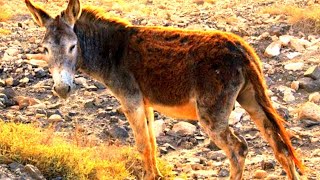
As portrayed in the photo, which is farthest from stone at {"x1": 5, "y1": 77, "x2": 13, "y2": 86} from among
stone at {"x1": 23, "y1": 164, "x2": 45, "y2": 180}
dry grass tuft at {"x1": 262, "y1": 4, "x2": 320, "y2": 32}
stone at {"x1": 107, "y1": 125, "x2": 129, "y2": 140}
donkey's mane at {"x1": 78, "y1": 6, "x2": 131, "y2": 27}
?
dry grass tuft at {"x1": 262, "y1": 4, "x2": 320, "y2": 32}

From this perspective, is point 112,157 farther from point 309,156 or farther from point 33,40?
point 33,40

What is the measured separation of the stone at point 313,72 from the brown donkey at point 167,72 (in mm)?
4621

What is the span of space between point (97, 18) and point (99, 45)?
1.29 feet

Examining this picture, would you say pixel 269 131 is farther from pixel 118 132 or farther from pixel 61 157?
pixel 118 132

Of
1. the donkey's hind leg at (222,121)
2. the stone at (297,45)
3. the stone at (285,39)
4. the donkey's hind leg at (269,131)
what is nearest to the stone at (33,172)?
the donkey's hind leg at (222,121)

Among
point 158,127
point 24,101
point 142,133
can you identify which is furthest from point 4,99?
point 142,133

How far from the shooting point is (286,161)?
7848 mm

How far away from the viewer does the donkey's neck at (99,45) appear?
8406 millimetres

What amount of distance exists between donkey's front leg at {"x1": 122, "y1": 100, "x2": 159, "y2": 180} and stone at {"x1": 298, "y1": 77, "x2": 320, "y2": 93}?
4.52 m

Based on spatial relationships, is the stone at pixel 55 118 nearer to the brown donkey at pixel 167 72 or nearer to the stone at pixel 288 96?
the brown donkey at pixel 167 72

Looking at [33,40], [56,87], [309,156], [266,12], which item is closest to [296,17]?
[266,12]

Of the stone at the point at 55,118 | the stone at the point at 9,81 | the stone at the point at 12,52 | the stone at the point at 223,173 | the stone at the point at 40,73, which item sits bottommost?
the stone at the point at 12,52

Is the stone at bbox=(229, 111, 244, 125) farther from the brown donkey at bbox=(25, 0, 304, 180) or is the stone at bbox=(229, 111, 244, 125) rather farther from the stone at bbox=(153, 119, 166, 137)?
the brown donkey at bbox=(25, 0, 304, 180)

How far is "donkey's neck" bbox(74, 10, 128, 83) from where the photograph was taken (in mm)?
8406
